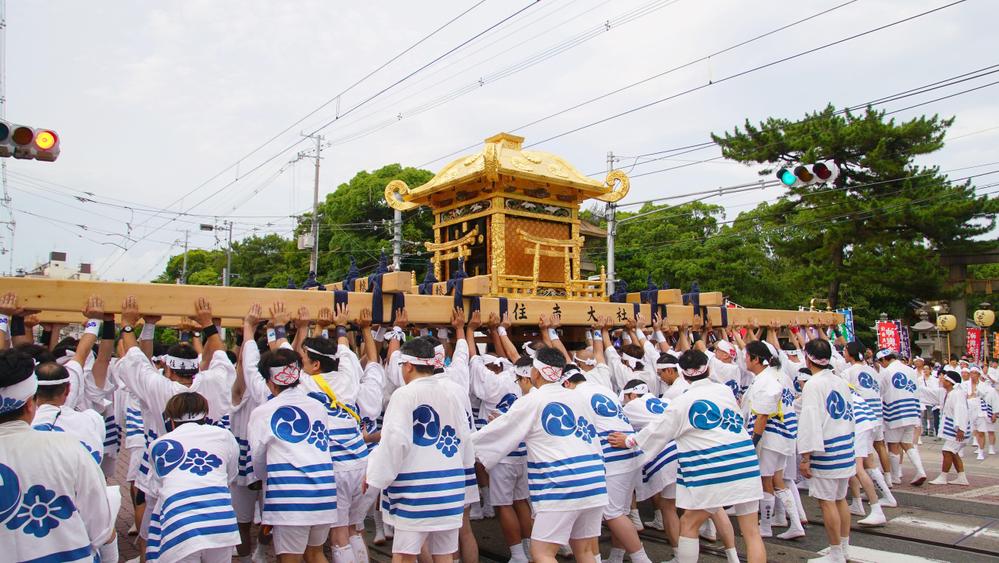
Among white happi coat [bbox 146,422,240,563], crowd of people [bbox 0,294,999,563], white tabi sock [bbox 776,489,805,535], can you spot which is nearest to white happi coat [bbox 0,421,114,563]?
crowd of people [bbox 0,294,999,563]

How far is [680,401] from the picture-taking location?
5062mm

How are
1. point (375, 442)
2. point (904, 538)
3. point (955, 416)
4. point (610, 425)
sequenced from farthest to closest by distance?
point (955, 416) → point (904, 538) → point (375, 442) → point (610, 425)

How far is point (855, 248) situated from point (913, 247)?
5.98ft

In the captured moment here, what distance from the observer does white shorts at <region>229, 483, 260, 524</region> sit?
509 cm

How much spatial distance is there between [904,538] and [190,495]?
274 inches

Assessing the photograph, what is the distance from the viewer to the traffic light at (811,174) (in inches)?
375

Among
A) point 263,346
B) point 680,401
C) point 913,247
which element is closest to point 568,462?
point 680,401

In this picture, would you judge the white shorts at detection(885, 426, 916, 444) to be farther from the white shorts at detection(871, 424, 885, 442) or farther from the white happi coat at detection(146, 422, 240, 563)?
the white happi coat at detection(146, 422, 240, 563)

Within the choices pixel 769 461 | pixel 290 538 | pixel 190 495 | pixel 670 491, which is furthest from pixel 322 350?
pixel 769 461

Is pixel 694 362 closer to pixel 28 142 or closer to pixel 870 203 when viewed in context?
pixel 28 142

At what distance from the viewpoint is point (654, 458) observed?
6.07 m

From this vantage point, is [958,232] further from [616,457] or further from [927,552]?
[616,457]

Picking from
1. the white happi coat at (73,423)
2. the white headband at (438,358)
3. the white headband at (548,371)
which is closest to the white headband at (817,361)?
the white headband at (548,371)

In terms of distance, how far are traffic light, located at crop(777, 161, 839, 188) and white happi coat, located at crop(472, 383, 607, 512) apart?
6713 millimetres
